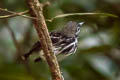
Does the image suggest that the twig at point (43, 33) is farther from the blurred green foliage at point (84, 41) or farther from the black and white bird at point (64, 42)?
the blurred green foliage at point (84, 41)

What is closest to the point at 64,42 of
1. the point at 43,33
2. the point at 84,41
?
the point at 43,33

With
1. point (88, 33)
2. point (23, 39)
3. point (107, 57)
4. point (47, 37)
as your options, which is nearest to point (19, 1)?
point (23, 39)

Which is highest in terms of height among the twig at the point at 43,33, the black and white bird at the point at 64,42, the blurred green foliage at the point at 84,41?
the twig at the point at 43,33

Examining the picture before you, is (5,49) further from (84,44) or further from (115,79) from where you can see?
(115,79)

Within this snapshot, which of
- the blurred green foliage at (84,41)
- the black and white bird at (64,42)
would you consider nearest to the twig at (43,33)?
the black and white bird at (64,42)

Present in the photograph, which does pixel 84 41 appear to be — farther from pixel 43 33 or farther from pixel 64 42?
pixel 43 33

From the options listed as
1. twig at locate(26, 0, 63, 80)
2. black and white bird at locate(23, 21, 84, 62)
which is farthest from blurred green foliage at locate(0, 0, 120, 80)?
twig at locate(26, 0, 63, 80)
